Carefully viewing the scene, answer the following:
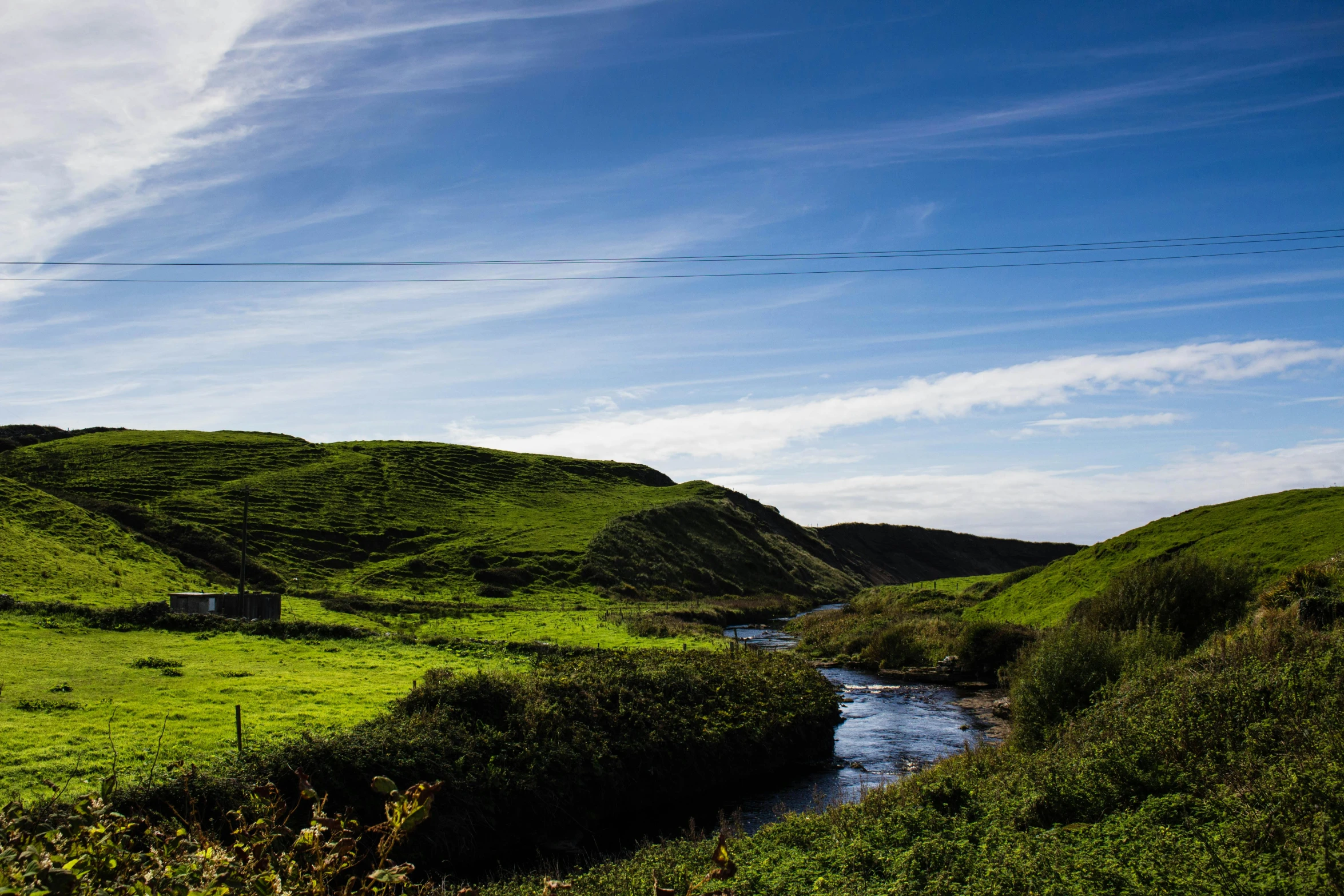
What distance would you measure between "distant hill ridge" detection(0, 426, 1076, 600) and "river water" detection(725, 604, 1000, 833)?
45.6 metres

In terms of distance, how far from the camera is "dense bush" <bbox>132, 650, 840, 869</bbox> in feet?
62.1

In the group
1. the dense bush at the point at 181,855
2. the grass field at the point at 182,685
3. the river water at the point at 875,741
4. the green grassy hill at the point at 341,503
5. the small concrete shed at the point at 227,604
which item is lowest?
the river water at the point at 875,741

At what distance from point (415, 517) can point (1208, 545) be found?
83993 millimetres

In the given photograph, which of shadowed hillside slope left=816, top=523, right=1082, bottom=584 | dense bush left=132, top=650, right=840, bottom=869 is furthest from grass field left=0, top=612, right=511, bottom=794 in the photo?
shadowed hillside slope left=816, top=523, right=1082, bottom=584

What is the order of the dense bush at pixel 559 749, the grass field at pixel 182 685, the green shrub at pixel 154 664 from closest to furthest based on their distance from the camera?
1. the grass field at pixel 182 685
2. the dense bush at pixel 559 749
3. the green shrub at pixel 154 664

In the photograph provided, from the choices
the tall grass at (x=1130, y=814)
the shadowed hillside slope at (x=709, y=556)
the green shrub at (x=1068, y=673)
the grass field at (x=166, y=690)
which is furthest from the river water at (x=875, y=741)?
the shadowed hillside slope at (x=709, y=556)

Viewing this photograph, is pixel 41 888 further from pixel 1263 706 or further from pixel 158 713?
pixel 158 713

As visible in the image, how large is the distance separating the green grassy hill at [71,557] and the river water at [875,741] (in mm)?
39587

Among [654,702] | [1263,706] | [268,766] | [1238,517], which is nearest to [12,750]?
[268,766]

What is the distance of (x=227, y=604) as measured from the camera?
143 feet

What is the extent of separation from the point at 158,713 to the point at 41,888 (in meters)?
21.2

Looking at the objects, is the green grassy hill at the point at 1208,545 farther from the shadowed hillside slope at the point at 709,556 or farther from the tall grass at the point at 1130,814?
the shadowed hillside slope at the point at 709,556

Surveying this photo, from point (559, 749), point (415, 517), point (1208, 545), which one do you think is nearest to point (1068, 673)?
point (559, 749)

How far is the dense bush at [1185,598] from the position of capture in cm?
2936
